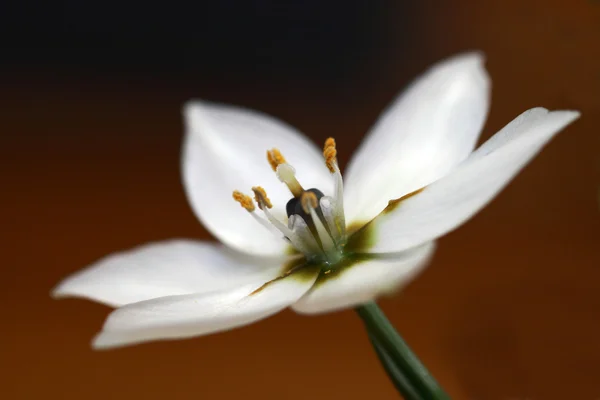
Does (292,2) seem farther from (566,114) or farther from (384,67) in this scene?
(566,114)

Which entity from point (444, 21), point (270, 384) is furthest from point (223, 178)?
point (444, 21)

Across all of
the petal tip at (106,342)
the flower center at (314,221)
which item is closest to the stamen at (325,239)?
the flower center at (314,221)

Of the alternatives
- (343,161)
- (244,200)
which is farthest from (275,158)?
(343,161)

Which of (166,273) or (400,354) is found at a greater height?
(166,273)

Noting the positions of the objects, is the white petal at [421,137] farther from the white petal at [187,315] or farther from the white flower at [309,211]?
the white petal at [187,315]

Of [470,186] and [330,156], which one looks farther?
[330,156]

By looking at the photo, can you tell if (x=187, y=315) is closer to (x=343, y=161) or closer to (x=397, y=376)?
(x=397, y=376)
